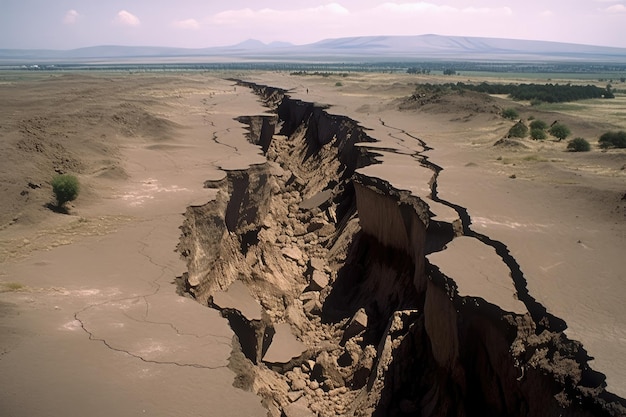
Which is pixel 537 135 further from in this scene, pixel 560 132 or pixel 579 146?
pixel 579 146

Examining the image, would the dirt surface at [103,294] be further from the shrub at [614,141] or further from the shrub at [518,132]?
the shrub at [614,141]

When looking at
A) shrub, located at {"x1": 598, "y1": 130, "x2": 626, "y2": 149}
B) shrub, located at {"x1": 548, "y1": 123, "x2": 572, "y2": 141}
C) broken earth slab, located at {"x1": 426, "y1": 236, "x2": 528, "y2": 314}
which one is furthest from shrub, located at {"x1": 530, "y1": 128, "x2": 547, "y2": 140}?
broken earth slab, located at {"x1": 426, "y1": 236, "x2": 528, "y2": 314}

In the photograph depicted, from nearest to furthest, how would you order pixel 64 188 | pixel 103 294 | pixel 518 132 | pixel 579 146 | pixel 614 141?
pixel 103 294, pixel 64 188, pixel 579 146, pixel 614 141, pixel 518 132

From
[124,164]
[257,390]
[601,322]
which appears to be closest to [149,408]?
[257,390]

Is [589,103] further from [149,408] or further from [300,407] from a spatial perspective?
[149,408]

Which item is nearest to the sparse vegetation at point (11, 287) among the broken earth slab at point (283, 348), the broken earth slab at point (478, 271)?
the broken earth slab at point (283, 348)

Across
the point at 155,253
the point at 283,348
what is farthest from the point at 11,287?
the point at 283,348
